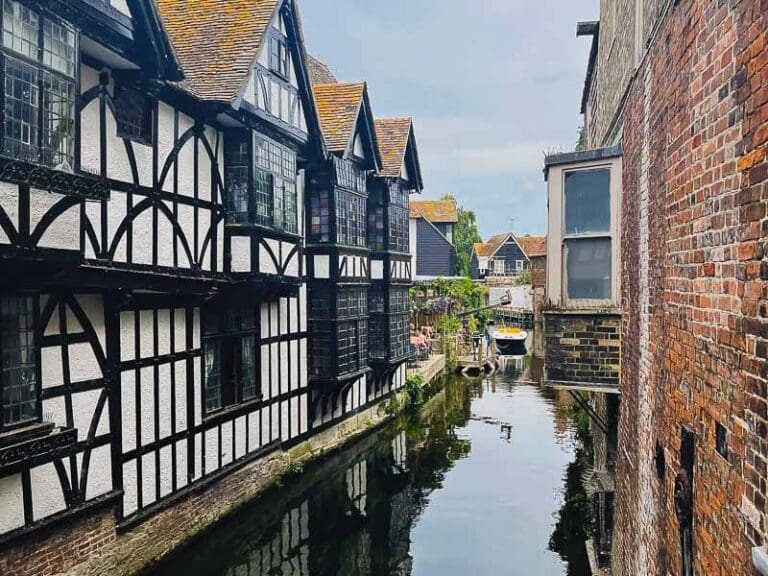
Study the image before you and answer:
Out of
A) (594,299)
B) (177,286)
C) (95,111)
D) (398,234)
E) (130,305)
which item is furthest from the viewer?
(398,234)

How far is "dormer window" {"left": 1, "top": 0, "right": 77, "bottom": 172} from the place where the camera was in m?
6.11

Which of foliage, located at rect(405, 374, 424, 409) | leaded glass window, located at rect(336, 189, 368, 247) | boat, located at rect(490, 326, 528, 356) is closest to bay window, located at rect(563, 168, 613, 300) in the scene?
leaded glass window, located at rect(336, 189, 368, 247)

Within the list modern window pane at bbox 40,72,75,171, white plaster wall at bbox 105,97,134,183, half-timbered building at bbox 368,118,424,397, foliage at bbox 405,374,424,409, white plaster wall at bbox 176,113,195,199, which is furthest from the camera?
foliage at bbox 405,374,424,409

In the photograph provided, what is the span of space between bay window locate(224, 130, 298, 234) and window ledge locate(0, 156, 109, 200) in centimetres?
422

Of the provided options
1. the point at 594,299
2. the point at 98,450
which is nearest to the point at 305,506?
the point at 98,450

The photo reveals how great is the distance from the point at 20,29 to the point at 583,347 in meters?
6.37

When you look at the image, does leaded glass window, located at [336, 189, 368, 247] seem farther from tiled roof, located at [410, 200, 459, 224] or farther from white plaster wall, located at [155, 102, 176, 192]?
tiled roof, located at [410, 200, 459, 224]

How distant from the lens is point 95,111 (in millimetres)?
8203

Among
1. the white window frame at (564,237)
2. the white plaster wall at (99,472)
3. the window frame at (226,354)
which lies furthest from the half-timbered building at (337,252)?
the white window frame at (564,237)

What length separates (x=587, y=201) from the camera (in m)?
6.98

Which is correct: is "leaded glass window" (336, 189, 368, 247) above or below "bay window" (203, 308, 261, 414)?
above

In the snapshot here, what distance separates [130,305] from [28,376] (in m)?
1.97

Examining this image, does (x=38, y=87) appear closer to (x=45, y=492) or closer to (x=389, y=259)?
(x=45, y=492)

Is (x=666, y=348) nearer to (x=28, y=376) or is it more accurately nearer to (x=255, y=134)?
(x=28, y=376)
